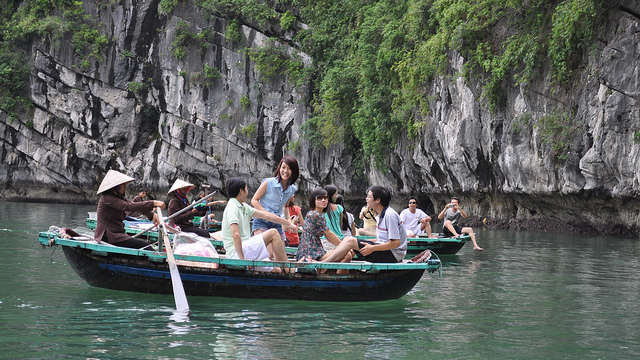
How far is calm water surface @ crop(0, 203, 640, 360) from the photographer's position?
5.43m

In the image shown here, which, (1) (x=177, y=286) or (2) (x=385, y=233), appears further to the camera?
(2) (x=385, y=233)

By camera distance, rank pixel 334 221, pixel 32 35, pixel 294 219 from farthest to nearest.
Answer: pixel 32 35
pixel 294 219
pixel 334 221

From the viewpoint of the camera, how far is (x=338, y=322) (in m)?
6.59

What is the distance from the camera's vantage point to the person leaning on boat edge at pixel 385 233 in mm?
7328

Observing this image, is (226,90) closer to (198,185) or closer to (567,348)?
(198,185)

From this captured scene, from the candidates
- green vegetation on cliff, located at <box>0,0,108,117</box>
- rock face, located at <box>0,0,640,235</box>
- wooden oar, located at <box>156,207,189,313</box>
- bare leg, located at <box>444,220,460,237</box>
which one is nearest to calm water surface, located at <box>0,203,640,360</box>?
wooden oar, located at <box>156,207,189,313</box>

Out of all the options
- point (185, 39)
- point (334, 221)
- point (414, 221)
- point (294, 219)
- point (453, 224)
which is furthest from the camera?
point (185, 39)

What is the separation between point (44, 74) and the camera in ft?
118

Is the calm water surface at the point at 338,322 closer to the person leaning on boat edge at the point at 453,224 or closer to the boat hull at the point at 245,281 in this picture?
the boat hull at the point at 245,281

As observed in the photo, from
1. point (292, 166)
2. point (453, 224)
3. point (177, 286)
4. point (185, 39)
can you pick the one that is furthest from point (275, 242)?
point (185, 39)

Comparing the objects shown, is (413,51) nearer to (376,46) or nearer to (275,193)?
(376,46)

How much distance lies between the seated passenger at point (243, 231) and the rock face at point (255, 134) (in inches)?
448

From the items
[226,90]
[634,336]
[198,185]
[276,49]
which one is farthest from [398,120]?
[634,336]

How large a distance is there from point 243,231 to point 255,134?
82.2 ft
